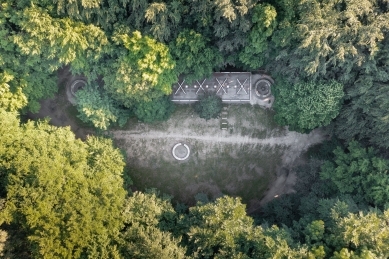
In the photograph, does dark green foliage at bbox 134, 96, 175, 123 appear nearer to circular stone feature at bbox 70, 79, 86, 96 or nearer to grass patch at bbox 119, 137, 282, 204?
grass patch at bbox 119, 137, 282, 204

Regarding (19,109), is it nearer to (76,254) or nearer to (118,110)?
(118,110)

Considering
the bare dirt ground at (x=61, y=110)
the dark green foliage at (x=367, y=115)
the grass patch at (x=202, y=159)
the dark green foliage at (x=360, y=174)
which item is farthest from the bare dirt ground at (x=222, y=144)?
the dark green foliage at (x=367, y=115)

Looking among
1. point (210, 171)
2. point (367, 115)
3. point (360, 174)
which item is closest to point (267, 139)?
point (210, 171)

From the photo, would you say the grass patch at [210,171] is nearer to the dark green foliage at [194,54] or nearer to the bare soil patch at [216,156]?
the bare soil patch at [216,156]

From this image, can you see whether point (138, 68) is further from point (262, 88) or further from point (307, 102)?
point (307, 102)

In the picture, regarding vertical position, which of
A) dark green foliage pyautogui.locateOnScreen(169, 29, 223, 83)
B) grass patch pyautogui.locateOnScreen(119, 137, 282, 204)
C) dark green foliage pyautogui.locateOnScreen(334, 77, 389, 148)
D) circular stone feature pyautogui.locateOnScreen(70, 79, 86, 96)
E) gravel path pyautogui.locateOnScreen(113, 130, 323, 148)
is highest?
dark green foliage pyautogui.locateOnScreen(169, 29, 223, 83)

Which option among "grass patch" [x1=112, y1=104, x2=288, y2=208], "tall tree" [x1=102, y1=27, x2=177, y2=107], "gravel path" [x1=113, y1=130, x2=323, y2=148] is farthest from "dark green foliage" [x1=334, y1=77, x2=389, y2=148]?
"tall tree" [x1=102, y1=27, x2=177, y2=107]
